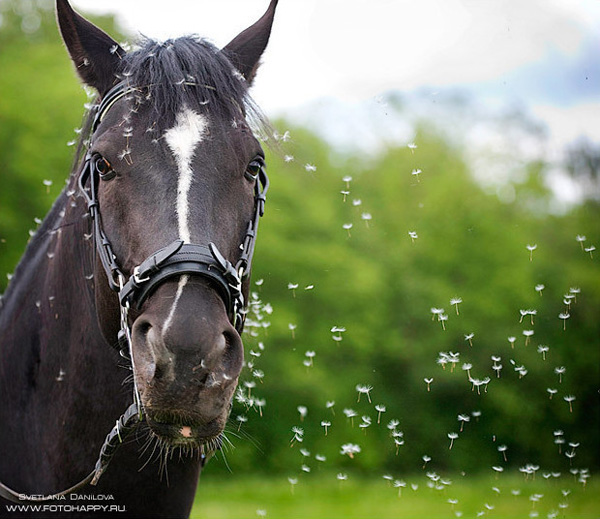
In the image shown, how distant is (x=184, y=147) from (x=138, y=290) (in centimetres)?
67

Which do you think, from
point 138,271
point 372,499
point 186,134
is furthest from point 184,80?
point 372,499

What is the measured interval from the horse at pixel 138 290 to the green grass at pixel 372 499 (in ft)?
44.2

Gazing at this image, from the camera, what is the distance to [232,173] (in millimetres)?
3174

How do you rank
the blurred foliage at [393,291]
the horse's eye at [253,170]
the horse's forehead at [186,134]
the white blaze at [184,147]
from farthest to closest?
the blurred foliage at [393,291], the horse's eye at [253,170], the horse's forehead at [186,134], the white blaze at [184,147]

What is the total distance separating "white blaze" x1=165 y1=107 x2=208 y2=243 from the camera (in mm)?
2914

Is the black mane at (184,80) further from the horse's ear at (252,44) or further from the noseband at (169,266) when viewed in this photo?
the horse's ear at (252,44)

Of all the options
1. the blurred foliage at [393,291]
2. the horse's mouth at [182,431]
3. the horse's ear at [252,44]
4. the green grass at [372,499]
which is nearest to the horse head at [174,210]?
the horse's mouth at [182,431]

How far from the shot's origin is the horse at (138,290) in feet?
8.91

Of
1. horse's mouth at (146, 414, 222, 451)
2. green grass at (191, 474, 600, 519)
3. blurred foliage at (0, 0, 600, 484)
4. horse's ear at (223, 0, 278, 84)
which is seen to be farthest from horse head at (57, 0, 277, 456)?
blurred foliage at (0, 0, 600, 484)

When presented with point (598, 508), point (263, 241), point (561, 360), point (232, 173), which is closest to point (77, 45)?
point (232, 173)

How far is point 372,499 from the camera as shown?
21406 millimetres

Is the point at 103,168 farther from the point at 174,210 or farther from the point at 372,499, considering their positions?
the point at 372,499

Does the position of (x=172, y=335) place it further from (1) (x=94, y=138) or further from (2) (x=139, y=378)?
(1) (x=94, y=138)

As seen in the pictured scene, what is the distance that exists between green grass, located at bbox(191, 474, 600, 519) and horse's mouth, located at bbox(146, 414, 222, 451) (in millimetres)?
14177
